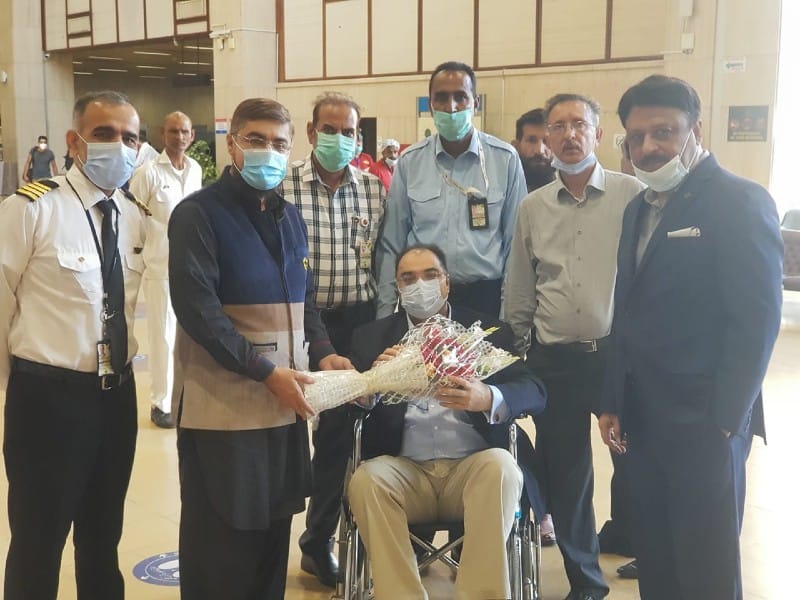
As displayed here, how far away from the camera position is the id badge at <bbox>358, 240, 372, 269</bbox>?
339 cm

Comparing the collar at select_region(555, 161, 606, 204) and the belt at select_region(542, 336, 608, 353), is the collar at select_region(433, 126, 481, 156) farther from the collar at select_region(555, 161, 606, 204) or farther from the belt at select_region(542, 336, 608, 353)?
the belt at select_region(542, 336, 608, 353)

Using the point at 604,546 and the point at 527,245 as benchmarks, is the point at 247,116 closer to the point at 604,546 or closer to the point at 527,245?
the point at 527,245

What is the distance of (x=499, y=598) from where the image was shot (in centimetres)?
257

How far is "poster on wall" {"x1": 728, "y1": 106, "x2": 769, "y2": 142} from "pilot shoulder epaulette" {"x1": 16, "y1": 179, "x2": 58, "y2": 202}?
778 centimetres

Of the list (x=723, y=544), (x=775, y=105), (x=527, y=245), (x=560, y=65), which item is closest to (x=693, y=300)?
(x=723, y=544)

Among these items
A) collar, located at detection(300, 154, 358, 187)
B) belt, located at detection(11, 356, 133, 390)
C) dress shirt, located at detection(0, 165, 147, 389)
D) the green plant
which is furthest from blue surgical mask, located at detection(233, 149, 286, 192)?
the green plant

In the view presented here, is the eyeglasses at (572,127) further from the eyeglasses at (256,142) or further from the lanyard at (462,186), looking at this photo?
the eyeglasses at (256,142)

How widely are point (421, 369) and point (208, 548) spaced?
2.62 ft

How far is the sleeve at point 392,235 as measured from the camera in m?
3.37

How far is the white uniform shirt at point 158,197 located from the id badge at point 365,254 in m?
2.18

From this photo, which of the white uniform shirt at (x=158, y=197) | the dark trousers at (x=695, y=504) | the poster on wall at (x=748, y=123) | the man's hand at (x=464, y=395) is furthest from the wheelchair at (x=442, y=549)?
the poster on wall at (x=748, y=123)

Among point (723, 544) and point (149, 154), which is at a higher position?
point (149, 154)

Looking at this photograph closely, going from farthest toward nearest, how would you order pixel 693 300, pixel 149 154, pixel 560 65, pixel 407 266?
Result: pixel 560 65 → pixel 149 154 → pixel 407 266 → pixel 693 300

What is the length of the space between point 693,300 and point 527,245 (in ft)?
3.11
